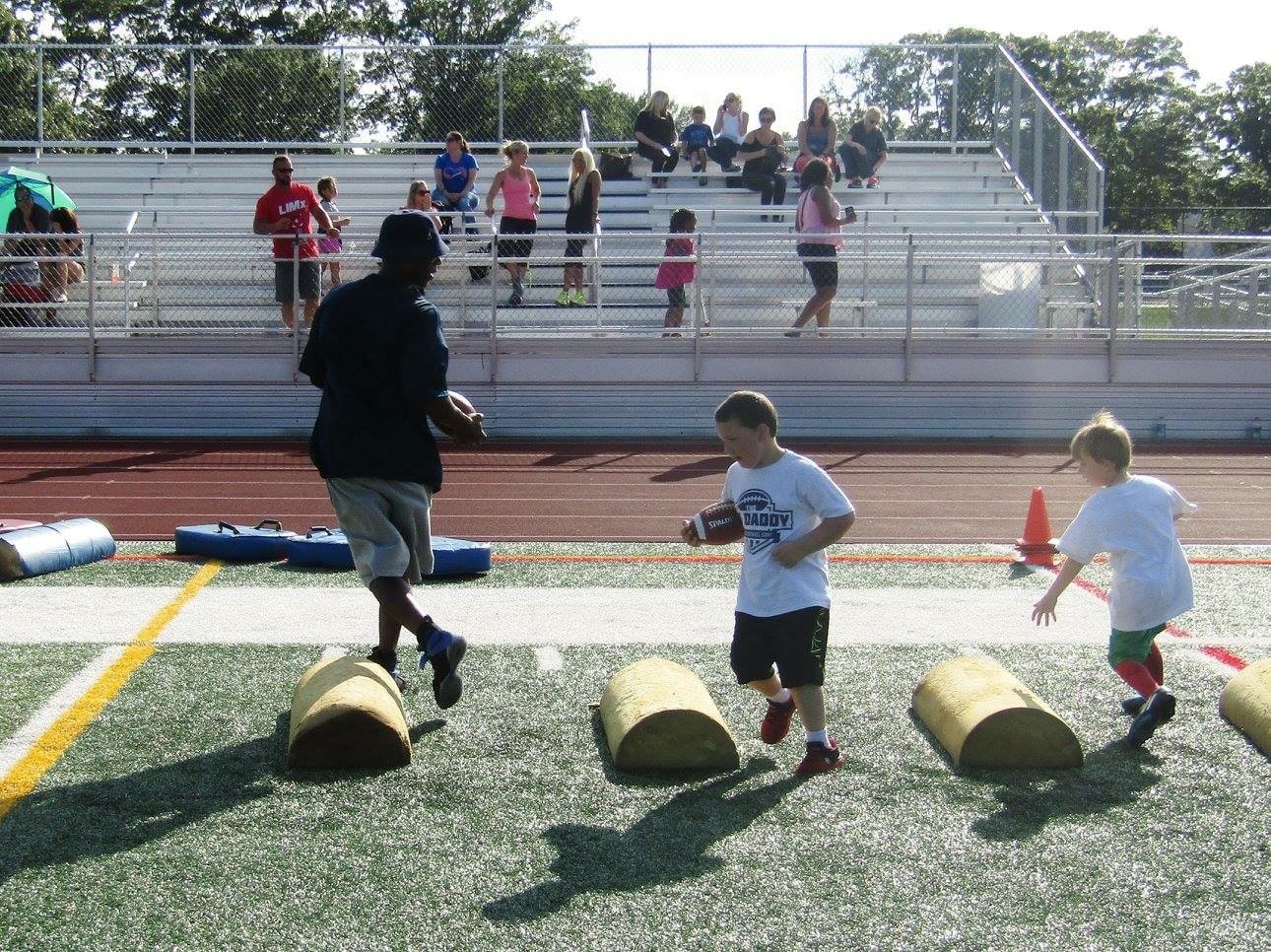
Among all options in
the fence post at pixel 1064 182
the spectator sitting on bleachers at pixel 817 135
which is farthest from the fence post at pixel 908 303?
the spectator sitting on bleachers at pixel 817 135

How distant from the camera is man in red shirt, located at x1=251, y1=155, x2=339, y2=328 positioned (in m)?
14.2

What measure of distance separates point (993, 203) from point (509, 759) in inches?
640

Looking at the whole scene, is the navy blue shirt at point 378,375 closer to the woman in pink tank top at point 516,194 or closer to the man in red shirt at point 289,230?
the man in red shirt at point 289,230

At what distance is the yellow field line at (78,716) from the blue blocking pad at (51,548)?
1044mm

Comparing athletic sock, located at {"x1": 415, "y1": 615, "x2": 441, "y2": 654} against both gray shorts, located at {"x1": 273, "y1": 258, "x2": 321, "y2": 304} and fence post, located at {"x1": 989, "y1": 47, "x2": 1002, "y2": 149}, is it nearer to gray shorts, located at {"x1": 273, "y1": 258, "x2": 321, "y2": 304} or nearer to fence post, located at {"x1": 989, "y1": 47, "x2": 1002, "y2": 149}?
gray shorts, located at {"x1": 273, "y1": 258, "x2": 321, "y2": 304}

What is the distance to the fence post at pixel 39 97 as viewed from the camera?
19.7 m

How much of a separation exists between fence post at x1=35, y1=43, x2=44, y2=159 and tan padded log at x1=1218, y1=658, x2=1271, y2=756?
1848 cm

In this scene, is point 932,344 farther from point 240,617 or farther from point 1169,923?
point 1169,923

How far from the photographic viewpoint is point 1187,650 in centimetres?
614

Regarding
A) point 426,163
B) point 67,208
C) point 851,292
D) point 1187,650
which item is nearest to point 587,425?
point 851,292

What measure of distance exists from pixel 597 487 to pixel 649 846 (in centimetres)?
748

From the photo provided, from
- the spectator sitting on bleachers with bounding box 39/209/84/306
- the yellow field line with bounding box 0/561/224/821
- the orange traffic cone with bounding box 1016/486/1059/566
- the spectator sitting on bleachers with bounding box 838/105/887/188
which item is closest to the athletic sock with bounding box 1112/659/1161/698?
the orange traffic cone with bounding box 1016/486/1059/566

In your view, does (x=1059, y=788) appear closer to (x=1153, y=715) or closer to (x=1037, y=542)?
(x=1153, y=715)

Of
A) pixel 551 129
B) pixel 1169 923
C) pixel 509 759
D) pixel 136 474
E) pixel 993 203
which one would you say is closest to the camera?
pixel 1169 923
